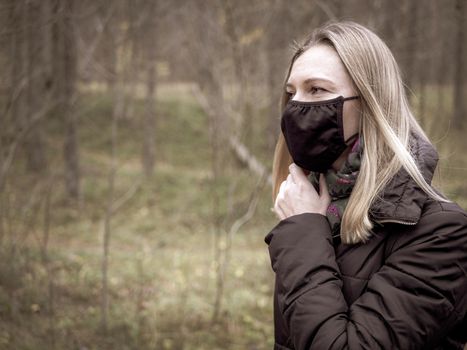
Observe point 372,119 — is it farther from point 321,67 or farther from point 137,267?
point 137,267

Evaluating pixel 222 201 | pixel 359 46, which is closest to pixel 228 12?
pixel 359 46

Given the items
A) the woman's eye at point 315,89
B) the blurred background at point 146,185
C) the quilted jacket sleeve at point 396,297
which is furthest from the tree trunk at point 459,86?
the quilted jacket sleeve at point 396,297

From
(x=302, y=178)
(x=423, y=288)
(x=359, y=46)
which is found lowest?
(x=423, y=288)

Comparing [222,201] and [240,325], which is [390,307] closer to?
[240,325]

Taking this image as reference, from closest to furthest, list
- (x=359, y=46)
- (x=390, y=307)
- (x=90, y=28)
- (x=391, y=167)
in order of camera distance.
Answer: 1. (x=390, y=307)
2. (x=391, y=167)
3. (x=359, y=46)
4. (x=90, y=28)

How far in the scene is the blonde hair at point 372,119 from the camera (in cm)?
163

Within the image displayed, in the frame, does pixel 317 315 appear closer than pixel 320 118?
Yes

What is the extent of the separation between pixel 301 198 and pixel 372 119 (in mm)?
391

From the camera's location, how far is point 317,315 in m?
1.51

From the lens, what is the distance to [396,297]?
1471 millimetres

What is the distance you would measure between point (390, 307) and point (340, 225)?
347 mm

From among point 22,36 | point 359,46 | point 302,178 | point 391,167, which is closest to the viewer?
point 391,167

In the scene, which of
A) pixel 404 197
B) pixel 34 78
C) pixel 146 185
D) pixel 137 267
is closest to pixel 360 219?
pixel 404 197

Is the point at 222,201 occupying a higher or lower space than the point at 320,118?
lower
